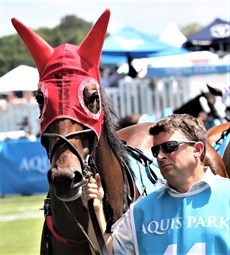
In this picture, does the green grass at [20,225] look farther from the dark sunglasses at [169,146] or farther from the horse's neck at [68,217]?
the dark sunglasses at [169,146]

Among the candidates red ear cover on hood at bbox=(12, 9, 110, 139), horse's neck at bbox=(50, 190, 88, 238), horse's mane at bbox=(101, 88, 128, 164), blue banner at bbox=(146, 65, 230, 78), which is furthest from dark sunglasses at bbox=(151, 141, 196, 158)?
blue banner at bbox=(146, 65, 230, 78)

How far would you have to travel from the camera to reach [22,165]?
16672 mm

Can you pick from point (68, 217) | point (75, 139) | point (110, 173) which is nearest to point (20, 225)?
point (110, 173)

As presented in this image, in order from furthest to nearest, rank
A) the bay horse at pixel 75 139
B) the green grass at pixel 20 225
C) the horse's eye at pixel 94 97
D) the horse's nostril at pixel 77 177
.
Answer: the green grass at pixel 20 225 < the horse's eye at pixel 94 97 < the bay horse at pixel 75 139 < the horse's nostril at pixel 77 177

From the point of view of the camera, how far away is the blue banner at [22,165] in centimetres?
1656

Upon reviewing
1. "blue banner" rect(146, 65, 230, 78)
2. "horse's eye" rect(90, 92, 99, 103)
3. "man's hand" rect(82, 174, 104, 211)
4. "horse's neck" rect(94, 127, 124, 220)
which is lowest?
"blue banner" rect(146, 65, 230, 78)

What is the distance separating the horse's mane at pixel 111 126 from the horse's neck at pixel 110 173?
1.5 inches

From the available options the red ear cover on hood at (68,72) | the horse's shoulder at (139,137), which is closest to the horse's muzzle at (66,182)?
the red ear cover on hood at (68,72)

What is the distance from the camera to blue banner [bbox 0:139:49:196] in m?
16.6

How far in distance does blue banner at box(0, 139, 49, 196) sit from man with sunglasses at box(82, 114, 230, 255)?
1266cm

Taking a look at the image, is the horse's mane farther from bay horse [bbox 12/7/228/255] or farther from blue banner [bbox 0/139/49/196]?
blue banner [bbox 0/139/49/196]

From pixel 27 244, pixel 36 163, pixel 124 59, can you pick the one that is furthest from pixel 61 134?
pixel 124 59

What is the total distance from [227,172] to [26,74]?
3.29 meters

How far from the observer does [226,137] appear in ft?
27.3
